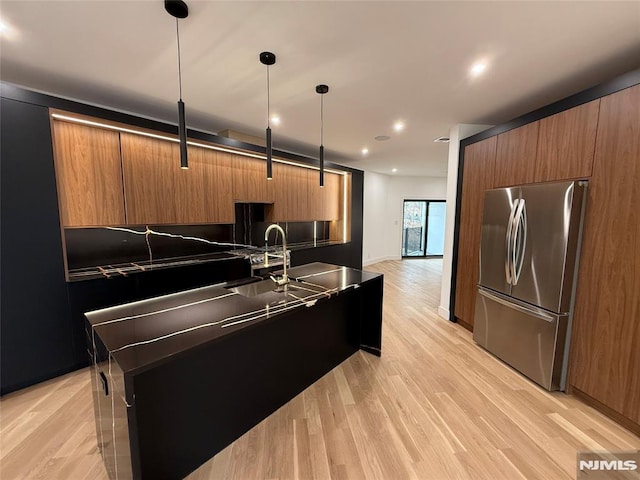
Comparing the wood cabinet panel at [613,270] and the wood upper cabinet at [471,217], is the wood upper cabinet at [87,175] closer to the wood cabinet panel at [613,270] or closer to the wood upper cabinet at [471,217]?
the wood upper cabinet at [471,217]

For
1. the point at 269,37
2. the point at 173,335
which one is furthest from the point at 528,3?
the point at 173,335

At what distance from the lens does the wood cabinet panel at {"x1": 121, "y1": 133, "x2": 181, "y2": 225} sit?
110 inches

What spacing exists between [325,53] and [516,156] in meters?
2.12

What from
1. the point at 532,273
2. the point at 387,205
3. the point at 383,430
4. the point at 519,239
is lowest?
the point at 383,430

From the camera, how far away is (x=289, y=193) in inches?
180

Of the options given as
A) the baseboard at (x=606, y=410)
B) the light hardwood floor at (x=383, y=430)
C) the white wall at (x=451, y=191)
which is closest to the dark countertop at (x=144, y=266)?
the light hardwood floor at (x=383, y=430)

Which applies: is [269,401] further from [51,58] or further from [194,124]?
[194,124]

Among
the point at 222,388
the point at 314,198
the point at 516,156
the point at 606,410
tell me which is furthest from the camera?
the point at 314,198

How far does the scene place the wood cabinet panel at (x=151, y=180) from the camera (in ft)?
9.17

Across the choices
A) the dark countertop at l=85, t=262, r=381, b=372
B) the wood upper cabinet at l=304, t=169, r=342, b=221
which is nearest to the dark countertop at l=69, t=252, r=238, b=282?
the dark countertop at l=85, t=262, r=381, b=372

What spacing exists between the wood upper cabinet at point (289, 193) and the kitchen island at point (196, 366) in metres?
2.22

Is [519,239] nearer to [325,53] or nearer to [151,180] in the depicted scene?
[325,53]

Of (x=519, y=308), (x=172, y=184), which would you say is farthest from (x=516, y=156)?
(x=172, y=184)

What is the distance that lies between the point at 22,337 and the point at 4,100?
192 centimetres
